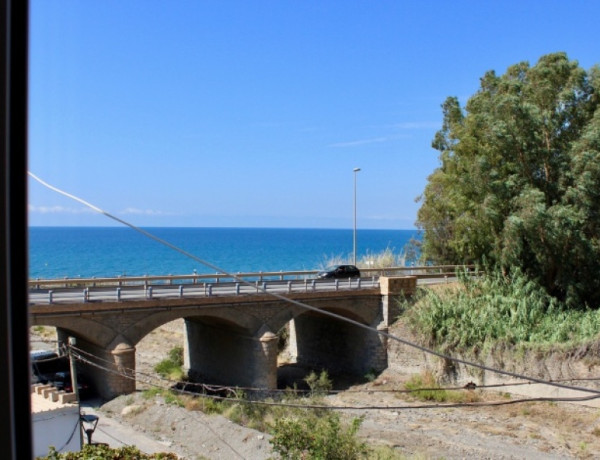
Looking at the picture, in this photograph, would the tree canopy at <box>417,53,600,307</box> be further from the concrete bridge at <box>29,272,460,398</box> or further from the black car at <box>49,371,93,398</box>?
the black car at <box>49,371,93,398</box>

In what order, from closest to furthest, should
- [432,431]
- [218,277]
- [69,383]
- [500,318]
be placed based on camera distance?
[432,431], [69,383], [500,318], [218,277]

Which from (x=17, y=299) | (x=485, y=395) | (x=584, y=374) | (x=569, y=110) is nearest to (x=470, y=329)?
(x=485, y=395)

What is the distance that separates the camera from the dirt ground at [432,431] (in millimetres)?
21672

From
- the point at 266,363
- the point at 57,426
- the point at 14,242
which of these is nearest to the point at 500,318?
the point at 266,363

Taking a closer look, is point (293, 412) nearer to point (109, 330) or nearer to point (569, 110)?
point (109, 330)

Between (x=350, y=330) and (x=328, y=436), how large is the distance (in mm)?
18055

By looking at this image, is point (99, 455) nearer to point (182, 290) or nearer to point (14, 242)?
point (14, 242)

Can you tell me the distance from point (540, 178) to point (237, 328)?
17369mm

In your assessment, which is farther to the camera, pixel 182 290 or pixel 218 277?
pixel 218 277

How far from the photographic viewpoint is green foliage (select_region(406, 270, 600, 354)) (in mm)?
28312

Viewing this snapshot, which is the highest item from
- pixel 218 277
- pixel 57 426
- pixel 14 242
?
pixel 14 242

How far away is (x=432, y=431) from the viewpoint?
24656 mm

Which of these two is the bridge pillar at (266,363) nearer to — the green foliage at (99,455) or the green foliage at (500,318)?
the green foliage at (500,318)

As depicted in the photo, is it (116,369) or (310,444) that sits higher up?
(116,369)
